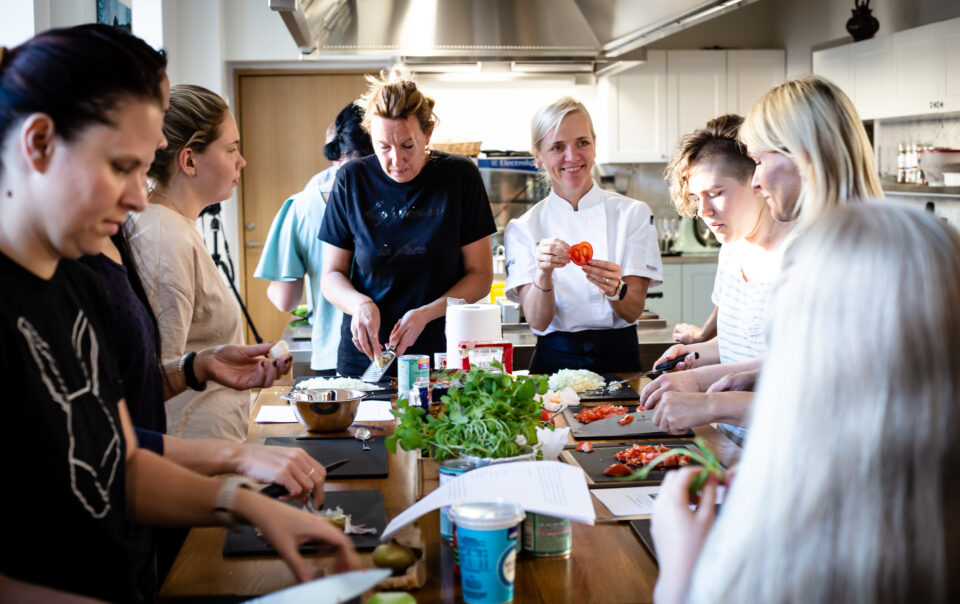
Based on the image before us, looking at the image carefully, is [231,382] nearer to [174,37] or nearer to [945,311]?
[945,311]

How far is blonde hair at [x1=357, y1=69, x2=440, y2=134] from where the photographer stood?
2.72 m

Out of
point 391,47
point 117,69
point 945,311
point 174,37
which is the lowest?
point 945,311

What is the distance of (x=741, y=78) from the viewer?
21.7ft

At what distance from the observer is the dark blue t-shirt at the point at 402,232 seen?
2.90 m

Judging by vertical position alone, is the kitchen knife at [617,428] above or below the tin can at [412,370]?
below

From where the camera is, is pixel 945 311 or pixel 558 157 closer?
pixel 945 311

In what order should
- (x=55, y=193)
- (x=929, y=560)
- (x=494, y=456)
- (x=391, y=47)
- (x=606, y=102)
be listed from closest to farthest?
1. (x=929, y=560)
2. (x=55, y=193)
3. (x=494, y=456)
4. (x=391, y=47)
5. (x=606, y=102)

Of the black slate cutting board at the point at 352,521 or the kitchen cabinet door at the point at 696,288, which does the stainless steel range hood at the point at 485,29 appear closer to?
the black slate cutting board at the point at 352,521

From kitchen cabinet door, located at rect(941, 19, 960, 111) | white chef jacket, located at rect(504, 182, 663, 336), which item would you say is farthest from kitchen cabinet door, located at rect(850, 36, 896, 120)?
white chef jacket, located at rect(504, 182, 663, 336)

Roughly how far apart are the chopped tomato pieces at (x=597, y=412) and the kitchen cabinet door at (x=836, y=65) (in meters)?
3.84

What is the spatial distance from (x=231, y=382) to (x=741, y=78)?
5.60 meters

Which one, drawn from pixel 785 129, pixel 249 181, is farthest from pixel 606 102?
pixel 785 129

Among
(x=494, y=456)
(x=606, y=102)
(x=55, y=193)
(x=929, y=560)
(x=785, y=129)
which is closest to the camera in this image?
(x=929, y=560)

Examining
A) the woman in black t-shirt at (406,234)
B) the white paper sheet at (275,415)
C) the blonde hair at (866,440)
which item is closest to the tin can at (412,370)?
the white paper sheet at (275,415)
